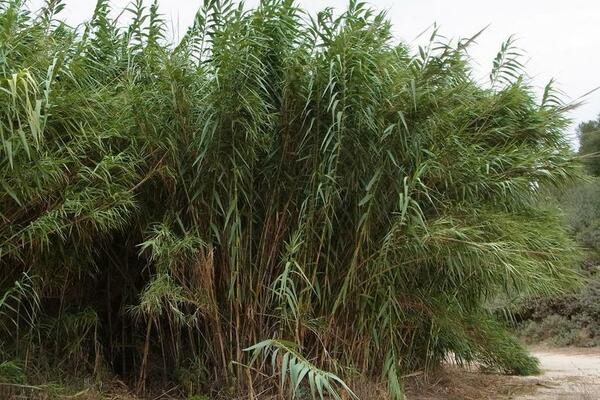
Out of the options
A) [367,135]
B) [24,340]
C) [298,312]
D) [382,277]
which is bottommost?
[24,340]

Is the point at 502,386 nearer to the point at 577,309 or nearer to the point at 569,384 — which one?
the point at 569,384

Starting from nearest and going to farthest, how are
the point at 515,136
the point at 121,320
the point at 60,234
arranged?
the point at 60,234 → the point at 121,320 → the point at 515,136

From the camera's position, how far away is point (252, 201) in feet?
13.2

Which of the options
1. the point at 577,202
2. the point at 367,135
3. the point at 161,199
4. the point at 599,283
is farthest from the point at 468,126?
the point at 577,202

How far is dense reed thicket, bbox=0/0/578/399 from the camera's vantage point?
3.63 metres

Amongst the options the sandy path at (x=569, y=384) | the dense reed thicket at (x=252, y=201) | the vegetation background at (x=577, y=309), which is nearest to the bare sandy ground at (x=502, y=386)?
the sandy path at (x=569, y=384)

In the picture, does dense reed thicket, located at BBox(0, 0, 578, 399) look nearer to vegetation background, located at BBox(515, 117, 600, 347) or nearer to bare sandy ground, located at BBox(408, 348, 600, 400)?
bare sandy ground, located at BBox(408, 348, 600, 400)

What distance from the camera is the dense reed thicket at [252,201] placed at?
11.9 ft

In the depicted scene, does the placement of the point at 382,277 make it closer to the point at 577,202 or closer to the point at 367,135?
the point at 367,135

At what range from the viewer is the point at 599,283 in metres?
13.2

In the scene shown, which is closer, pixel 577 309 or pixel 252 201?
pixel 252 201

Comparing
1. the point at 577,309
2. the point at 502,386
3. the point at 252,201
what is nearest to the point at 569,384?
the point at 502,386

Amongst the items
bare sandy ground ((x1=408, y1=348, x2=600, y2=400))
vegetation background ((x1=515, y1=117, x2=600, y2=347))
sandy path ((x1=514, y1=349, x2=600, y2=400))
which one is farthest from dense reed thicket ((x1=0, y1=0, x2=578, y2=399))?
vegetation background ((x1=515, y1=117, x2=600, y2=347))

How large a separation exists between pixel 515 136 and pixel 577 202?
12.5 meters
